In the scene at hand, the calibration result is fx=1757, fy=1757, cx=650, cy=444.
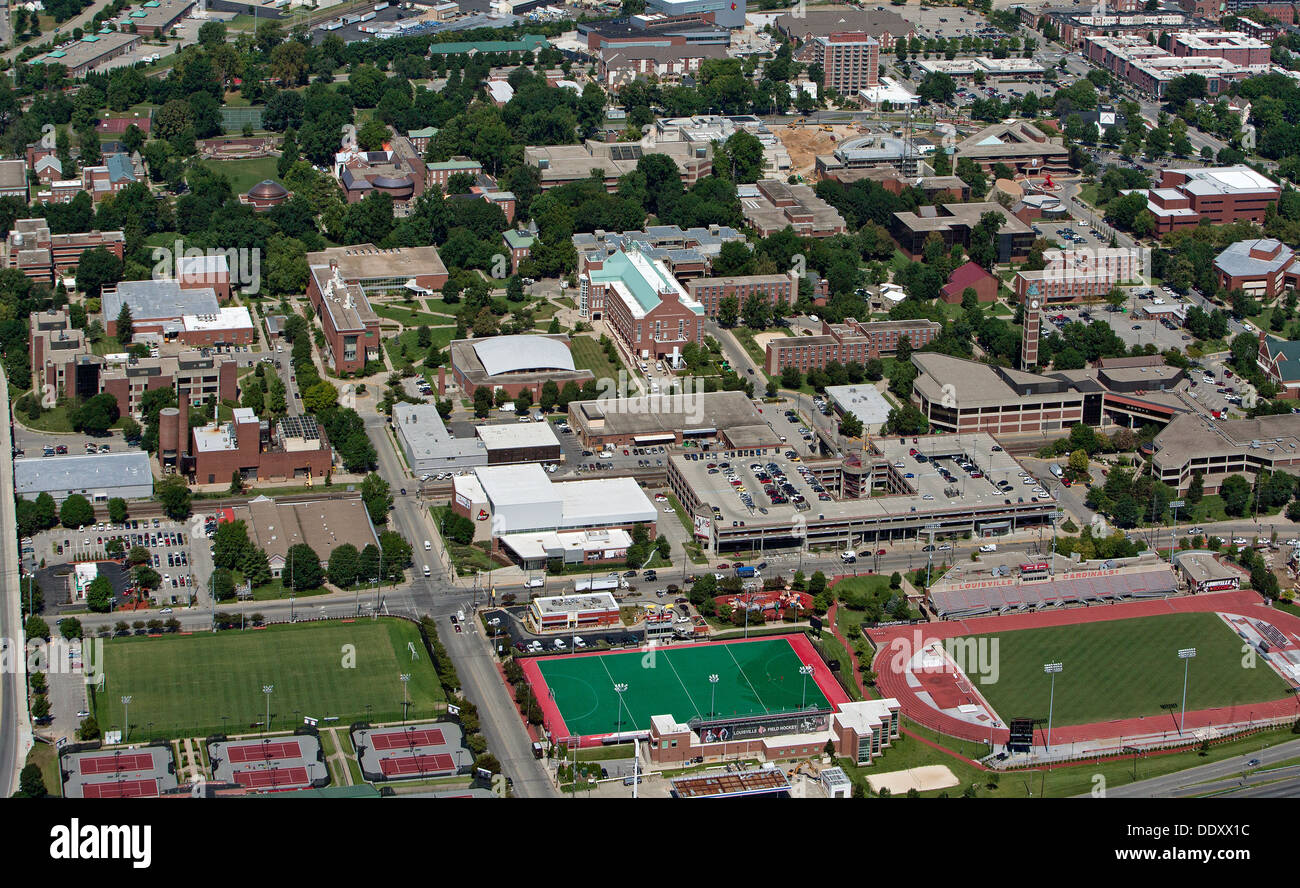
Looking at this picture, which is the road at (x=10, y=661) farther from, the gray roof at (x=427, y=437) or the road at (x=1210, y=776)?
the road at (x=1210, y=776)

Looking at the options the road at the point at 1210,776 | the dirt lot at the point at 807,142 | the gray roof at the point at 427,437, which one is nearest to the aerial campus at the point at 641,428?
the road at the point at 1210,776

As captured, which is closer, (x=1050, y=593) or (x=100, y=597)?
(x=100, y=597)

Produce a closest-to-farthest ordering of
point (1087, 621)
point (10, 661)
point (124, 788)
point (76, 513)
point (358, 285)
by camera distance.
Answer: point (124, 788)
point (10, 661)
point (1087, 621)
point (76, 513)
point (358, 285)

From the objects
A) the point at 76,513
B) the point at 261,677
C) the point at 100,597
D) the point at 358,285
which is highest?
the point at 358,285

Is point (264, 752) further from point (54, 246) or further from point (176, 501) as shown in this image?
point (54, 246)

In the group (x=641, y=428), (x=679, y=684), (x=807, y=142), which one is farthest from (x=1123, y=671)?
(x=807, y=142)

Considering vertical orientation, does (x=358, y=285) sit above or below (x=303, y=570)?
above

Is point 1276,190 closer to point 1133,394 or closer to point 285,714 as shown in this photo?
point 1133,394

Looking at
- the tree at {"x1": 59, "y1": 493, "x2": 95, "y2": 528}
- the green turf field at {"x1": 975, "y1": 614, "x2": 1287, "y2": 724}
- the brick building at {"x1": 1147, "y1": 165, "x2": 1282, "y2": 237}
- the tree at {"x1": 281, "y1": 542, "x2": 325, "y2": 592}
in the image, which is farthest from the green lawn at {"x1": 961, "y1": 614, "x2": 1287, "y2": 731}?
the brick building at {"x1": 1147, "y1": 165, "x2": 1282, "y2": 237}
